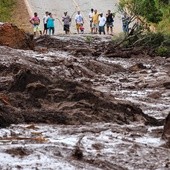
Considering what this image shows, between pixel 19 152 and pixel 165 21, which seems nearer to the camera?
pixel 19 152

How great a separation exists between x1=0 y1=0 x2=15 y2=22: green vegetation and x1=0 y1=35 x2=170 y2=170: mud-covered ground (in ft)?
64.2

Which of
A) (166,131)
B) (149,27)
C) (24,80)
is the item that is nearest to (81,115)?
(166,131)

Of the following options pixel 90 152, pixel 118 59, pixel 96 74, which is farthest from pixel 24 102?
pixel 118 59

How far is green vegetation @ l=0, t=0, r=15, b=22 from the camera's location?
42062mm


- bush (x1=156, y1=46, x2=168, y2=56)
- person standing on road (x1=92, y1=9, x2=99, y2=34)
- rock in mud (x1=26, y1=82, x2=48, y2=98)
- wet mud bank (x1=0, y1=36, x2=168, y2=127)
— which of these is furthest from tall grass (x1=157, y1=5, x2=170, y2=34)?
rock in mud (x1=26, y1=82, x2=48, y2=98)

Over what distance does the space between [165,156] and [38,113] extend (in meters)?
3.61

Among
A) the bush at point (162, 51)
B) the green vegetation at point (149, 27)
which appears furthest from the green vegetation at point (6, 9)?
the bush at point (162, 51)

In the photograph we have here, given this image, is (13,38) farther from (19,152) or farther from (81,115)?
(19,152)

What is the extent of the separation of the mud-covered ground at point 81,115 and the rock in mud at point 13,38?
1.46 meters

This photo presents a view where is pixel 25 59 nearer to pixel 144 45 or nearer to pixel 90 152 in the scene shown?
pixel 144 45

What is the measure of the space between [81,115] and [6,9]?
3312cm

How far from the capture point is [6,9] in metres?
44.5

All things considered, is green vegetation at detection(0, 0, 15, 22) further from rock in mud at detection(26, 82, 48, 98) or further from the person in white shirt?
rock in mud at detection(26, 82, 48, 98)

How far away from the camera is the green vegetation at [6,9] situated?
138 ft
